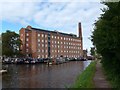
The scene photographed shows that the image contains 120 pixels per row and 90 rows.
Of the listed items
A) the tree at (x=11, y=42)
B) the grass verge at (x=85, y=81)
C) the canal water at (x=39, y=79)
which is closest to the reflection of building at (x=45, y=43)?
the tree at (x=11, y=42)

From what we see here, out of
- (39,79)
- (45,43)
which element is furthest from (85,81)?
(45,43)

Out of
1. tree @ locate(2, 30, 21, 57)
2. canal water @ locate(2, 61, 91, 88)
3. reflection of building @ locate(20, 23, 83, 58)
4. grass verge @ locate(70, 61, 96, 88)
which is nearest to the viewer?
grass verge @ locate(70, 61, 96, 88)

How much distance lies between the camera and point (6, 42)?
113 metres

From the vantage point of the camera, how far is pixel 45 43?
139 meters

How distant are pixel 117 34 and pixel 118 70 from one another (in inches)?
119

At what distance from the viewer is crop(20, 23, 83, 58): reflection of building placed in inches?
5241

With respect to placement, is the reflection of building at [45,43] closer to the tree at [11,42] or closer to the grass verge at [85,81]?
the tree at [11,42]

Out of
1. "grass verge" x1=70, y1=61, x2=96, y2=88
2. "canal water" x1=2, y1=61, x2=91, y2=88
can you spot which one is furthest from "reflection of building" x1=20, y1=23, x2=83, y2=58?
"grass verge" x1=70, y1=61, x2=96, y2=88

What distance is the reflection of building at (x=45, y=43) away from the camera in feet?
437

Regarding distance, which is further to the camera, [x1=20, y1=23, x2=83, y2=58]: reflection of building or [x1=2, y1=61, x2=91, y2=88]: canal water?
[x1=20, y1=23, x2=83, y2=58]: reflection of building

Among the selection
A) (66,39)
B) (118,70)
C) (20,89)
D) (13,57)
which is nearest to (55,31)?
(66,39)

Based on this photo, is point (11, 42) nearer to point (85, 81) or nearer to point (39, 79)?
point (39, 79)

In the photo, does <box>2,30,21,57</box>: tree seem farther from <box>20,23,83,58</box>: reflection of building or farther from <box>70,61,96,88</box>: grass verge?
<box>70,61,96,88</box>: grass verge

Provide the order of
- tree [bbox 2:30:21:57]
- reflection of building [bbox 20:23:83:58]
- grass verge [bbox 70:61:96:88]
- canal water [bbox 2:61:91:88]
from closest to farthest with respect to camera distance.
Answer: grass verge [bbox 70:61:96:88]
canal water [bbox 2:61:91:88]
tree [bbox 2:30:21:57]
reflection of building [bbox 20:23:83:58]
